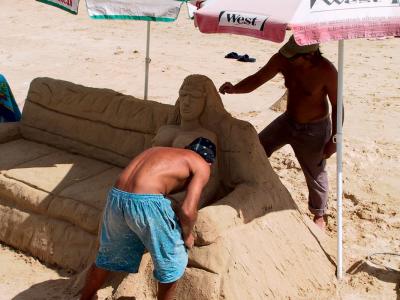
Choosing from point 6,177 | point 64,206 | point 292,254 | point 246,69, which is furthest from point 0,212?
point 246,69

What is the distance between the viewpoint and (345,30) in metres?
3.67

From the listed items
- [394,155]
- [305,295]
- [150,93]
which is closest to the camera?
[305,295]

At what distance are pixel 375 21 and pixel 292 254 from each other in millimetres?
1770

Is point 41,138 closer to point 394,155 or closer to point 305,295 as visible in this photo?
point 305,295

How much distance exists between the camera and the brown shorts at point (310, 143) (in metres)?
5.02

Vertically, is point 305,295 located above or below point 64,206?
below

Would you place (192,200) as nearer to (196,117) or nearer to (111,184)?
(196,117)

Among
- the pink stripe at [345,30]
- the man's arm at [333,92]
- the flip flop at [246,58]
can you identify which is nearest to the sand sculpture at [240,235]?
the man's arm at [333,92]

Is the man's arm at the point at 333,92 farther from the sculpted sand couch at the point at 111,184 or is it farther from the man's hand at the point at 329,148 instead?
the sculpted sand couch at the point at 111,184

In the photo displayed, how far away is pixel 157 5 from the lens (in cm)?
488

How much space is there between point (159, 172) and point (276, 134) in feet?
6.13

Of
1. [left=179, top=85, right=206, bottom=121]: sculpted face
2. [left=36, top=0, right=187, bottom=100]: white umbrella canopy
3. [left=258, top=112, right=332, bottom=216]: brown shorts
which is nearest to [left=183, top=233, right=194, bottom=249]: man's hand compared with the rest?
[left=179, top=85, right=206, bottom=121]: sculpted face

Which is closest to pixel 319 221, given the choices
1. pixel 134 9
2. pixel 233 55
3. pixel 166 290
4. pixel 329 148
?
pixel 329 148

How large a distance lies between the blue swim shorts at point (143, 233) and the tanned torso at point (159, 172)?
0.17 feet
